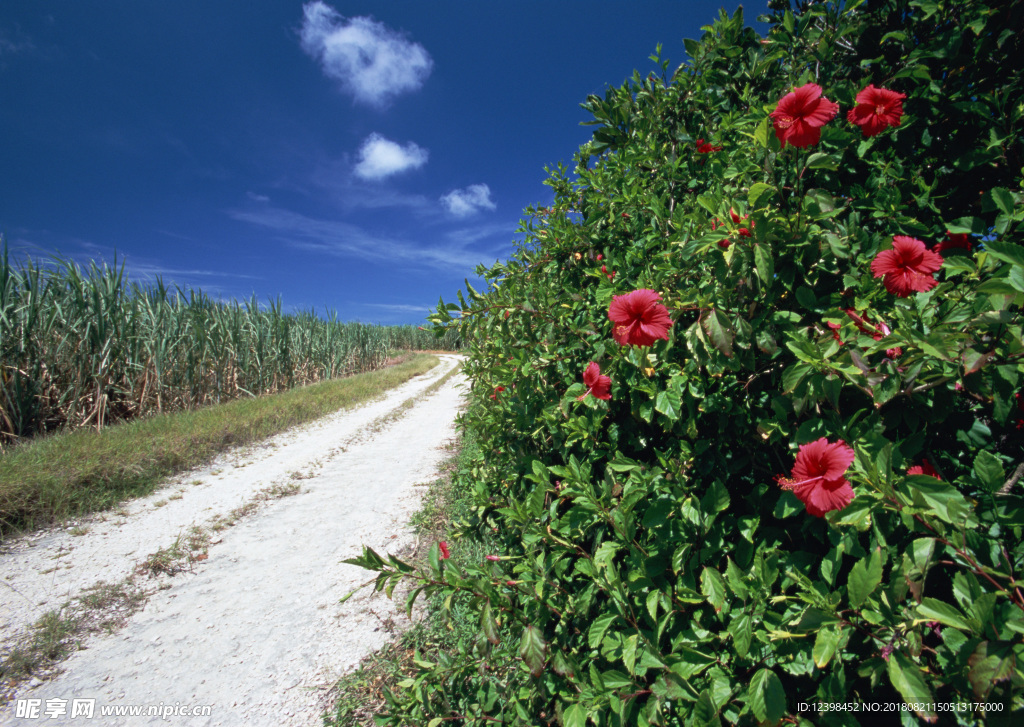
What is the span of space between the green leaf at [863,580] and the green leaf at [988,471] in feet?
0.81

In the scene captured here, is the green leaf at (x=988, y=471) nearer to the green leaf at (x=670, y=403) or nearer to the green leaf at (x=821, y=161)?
the green leaf at (x=670, y=403)

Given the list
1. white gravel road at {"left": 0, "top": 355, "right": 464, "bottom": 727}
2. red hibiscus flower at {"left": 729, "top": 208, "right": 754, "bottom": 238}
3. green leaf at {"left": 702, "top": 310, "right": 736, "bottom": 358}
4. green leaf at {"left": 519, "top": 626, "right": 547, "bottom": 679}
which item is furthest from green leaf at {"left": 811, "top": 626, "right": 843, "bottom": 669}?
white gravel road at {"left": 0, "top": 355, "right": 464, "bottom": 727}

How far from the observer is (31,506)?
3.55 meters

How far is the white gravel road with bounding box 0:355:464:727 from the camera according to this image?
195cm

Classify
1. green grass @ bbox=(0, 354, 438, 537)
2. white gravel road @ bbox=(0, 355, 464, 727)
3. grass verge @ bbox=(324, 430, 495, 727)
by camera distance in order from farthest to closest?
green grass @ bbox=(0, 354, 438, 537) → white gravel road @ bbox=(0, 355, 464, 727) → grass verge @ bbox=(324, 430, 495, 727)

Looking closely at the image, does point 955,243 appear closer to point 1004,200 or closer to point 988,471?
point 1004,200

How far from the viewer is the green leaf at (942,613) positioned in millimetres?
612

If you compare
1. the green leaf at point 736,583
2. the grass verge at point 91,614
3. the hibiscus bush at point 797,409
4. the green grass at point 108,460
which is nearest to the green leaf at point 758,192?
the hibiscus bush at point 797,409

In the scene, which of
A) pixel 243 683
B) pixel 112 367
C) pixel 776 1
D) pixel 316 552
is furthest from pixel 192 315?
pixel 776 1

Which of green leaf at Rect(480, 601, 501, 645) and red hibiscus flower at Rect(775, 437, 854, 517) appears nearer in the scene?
red hibiscus flower at Rect(775, 437, 854, 517)

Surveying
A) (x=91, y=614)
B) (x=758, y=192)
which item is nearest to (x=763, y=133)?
(x=758, y=192)

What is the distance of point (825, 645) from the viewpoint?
670 millimetres

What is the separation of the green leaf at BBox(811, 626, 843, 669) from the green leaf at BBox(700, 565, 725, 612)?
0.20 m

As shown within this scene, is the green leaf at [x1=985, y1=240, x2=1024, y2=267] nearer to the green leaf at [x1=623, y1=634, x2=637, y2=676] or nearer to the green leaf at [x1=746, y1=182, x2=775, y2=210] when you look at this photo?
the green leaf at [x1=746, y1=182, x2=775, y2=210]
